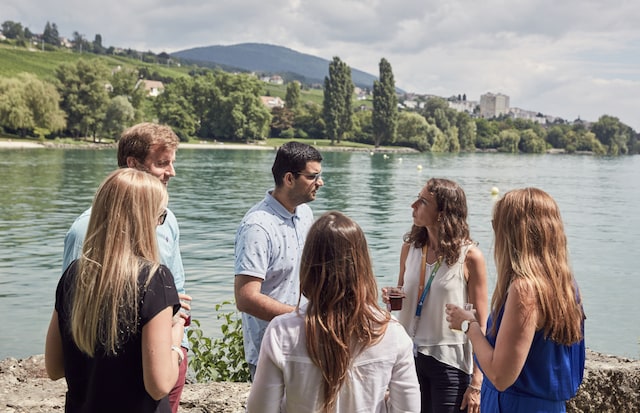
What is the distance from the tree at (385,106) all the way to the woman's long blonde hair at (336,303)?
126 m

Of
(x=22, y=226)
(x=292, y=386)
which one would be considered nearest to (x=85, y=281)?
(x=292, y=386)

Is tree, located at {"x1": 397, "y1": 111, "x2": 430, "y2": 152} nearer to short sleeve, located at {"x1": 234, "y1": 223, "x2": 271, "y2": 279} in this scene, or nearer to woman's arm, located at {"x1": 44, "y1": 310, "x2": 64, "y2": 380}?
short sleeve, located at {"x1": 234, "y1": 223, "x2": 271, "y2": 279}

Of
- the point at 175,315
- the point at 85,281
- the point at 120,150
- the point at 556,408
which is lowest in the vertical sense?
the point at 556,408

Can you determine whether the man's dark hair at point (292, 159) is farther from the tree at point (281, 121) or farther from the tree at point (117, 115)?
the tree at point (281, 121)

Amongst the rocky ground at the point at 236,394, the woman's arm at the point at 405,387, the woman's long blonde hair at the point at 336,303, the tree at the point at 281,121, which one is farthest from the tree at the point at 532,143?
the woman's long blonde hair at the point at 336,303

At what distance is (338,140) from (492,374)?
131 metres

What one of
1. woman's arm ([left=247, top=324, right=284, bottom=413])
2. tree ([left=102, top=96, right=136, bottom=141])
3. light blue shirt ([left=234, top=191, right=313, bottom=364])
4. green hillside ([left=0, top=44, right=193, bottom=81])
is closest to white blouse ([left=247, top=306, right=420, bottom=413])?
woman's arm ([left=247, top=324, right=284, bottom=413])

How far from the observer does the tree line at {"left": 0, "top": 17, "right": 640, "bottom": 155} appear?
91.5 m

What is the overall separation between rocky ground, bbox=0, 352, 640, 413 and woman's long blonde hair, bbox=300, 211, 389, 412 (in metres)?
1.64

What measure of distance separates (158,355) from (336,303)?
664 millimetres

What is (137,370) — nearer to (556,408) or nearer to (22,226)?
(556,408)

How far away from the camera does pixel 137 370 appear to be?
2617 mm

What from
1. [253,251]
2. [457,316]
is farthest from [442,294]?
[253,251]

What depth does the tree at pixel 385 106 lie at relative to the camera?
127625 mm
